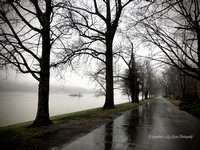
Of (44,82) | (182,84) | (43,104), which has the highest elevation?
(44,82)

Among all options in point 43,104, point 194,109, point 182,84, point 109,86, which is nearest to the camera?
point 43,104

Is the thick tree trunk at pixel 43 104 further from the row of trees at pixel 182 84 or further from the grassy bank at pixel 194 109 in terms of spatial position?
the row of trees at pixel 182 84

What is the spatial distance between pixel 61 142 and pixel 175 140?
361 centimetres

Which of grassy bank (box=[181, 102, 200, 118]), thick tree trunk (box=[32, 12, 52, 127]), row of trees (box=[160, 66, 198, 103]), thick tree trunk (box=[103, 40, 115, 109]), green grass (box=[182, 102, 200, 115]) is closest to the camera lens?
thick tree trunk (box=[32, 12, 52, 127])

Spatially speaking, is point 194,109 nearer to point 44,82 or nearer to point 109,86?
point 109,86

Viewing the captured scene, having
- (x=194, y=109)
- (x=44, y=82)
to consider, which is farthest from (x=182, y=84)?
(x=44, y=82)

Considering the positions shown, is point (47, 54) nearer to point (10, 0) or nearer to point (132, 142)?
point (10, 0)

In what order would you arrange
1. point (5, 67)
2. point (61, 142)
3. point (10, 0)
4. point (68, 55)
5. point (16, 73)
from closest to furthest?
point (61, 142) < point (10, 0) < point (5, 67) < point (16, 73) < point (68, 55)

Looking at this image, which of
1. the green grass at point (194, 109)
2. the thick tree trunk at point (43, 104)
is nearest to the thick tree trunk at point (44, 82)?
the thick tree trunk at point (43, 104)

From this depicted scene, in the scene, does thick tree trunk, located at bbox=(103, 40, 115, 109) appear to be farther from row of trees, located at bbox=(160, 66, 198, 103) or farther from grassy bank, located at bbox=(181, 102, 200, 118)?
row of trees, located at bbox=(160, 66, 198, 103)

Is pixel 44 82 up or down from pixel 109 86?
up

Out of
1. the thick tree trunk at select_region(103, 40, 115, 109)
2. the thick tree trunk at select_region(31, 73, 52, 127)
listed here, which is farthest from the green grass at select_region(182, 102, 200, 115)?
the thick tree trunk at select_region(31, 73, 52, 127)

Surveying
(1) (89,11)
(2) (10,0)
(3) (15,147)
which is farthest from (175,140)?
(1) (89,11)

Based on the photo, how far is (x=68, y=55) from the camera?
9.97 m
